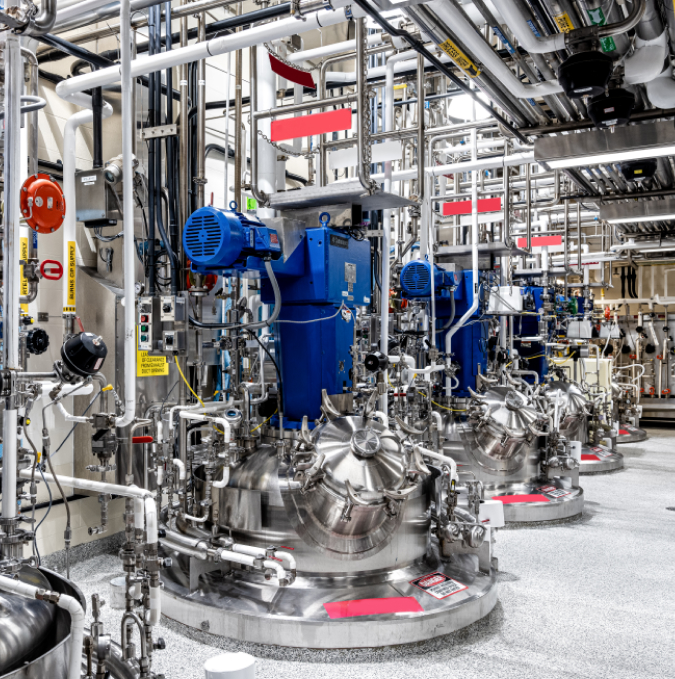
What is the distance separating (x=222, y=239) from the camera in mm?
3107

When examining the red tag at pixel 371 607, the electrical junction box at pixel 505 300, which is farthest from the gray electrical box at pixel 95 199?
the electrical junction box at pixel 505 300

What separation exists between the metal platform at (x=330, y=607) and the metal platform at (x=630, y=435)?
629cm

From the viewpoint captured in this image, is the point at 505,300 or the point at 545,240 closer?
the point at 505,300

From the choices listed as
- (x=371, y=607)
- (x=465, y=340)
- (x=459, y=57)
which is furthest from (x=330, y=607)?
(x=465, y=340)

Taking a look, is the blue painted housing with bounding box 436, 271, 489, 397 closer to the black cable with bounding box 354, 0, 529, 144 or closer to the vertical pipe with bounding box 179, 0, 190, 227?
the black cable with bounding box 354, 0, 529, 144

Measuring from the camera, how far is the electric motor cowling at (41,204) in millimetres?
2639

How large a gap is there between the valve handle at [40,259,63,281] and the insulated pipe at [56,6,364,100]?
0.95 meters

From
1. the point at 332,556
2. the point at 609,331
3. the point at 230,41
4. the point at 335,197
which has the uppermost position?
the point at 230,41

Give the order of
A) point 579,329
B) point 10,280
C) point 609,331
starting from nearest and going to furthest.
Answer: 1. point 10,280
2. point 579,329
3. point 609,331

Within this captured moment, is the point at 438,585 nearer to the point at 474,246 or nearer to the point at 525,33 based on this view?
the point at 525,33

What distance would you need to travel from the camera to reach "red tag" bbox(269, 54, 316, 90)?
3.18 m

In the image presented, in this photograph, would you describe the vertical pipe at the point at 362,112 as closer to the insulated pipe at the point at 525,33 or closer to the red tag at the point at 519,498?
the insulated pipe at the point at 525,33

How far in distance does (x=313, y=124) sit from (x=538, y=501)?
11.1 feet

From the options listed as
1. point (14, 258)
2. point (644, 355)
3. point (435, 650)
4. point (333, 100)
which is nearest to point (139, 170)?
point (333, 100)
